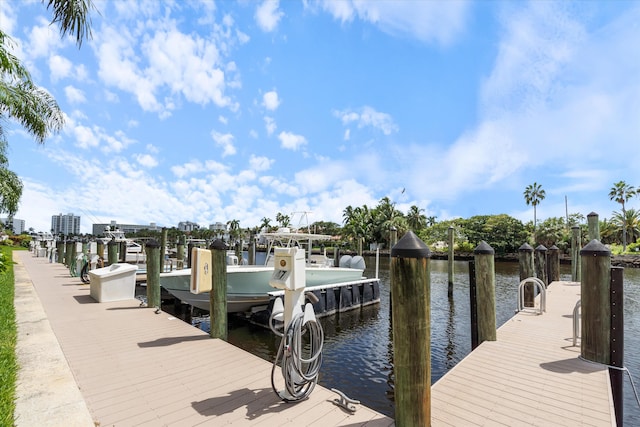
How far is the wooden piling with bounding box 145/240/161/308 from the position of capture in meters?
8.34

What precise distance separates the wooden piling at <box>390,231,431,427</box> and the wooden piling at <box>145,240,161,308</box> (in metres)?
6.94

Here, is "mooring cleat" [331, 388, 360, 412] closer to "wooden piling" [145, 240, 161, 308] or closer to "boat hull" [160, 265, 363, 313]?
"wooden piling" [145, 240, 161, 308]

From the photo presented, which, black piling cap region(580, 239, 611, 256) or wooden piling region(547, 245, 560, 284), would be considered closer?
black piling cap region(580, 239, 611, 256)

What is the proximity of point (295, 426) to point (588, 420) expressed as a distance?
297 cm

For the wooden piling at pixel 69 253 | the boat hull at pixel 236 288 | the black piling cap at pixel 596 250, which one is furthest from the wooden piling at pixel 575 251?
the wooden piling at pixel 69 253

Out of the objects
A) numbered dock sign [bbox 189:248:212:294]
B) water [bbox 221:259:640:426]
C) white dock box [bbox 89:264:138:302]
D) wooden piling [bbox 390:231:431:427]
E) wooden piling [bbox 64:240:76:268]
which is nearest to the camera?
wooden piling [bbox 390:231:431:427]

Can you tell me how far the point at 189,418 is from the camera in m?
3.36

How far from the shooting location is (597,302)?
5.04 metres

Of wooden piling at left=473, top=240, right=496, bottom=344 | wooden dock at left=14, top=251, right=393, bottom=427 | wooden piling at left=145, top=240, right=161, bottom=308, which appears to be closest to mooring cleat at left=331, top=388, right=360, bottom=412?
wooden dock at left=14, top=251, right=393, bottom=427

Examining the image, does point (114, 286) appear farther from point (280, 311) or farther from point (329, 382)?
point (280, 311)

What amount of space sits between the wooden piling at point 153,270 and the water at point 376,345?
2684 millimetres

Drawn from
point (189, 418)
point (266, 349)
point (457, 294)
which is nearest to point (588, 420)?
point (189, 418)

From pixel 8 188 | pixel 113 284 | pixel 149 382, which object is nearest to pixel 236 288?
pixel 113 284

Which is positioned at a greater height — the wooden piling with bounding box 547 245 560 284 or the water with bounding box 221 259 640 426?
the wooden piling with bounding box 547 245 560 284
